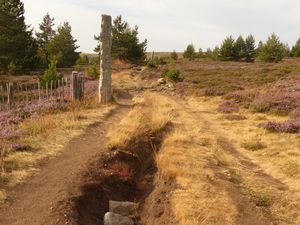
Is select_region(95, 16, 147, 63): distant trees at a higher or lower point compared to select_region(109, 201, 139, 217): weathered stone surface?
higher

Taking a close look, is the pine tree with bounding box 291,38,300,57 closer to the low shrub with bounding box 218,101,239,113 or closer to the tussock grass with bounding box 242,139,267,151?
the low shrub with bounding box 218,101,239,113

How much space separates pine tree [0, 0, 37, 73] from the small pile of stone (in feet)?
Result: 100

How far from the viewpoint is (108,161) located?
9.86 metres

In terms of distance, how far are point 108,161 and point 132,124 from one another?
2.61 metres

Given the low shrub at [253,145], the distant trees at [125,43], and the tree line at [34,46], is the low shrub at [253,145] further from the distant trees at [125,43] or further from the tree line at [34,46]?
the distant trees at [125,43]

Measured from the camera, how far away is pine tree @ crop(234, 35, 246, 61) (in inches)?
2279

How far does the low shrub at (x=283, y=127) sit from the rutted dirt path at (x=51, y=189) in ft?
21.5

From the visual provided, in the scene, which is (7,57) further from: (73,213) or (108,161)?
(73,213)

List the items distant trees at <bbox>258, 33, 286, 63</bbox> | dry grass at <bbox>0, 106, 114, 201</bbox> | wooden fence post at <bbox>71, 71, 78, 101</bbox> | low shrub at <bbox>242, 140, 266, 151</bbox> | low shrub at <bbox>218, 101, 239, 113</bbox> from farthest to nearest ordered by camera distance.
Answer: distant trees at <bbox>258, 33, 286, 63</bbox>
wooden fence post at <bbox>71, 71, 78, 101</bbox>
low shrub at <bbox>218, 101, 239, 113</bbox>
low shrub at <bbox>242, 140, 266, 151</bbox>
dry grass at <bbox>0, 106, 114, 201</bbox>

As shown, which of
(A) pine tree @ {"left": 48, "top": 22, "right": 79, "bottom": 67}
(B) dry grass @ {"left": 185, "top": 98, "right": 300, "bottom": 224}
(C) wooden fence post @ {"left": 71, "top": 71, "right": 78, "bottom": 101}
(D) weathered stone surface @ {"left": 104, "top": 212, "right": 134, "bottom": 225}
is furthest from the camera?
(A) pine tree @ {"left": 48, "top": 22, "right": 79, "bottom": 67}

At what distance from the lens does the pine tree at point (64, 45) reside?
148ft

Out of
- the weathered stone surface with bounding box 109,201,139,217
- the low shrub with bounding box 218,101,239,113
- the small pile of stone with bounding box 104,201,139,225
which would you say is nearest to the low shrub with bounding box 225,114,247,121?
the low shrub with bounding box 218,101,239,113

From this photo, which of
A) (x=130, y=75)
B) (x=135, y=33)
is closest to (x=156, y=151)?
(x=130, y=75)

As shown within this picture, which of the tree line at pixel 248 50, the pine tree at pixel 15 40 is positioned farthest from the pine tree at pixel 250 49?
the pine tree at pixel 15 40
